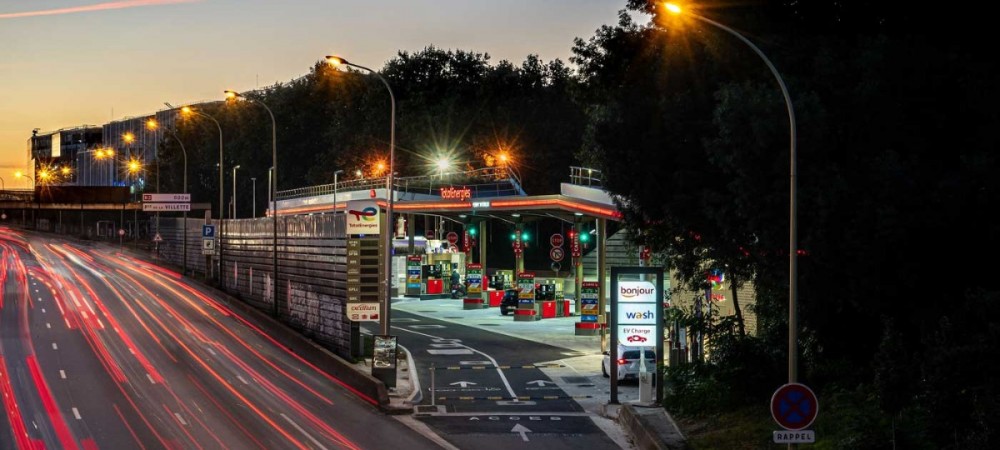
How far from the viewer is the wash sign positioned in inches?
1161

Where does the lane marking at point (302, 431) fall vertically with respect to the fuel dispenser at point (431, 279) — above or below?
below

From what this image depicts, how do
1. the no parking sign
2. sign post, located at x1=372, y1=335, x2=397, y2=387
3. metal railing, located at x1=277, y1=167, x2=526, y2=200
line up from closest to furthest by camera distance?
the no parking sign
sign post, located at x1=372, y1=335, x2=397, y2=387
metal railing, located at x1=277, y1=167, x2=526, y2=200

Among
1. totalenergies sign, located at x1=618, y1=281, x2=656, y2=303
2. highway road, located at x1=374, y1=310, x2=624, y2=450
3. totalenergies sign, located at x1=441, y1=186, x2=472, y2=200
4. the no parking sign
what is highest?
totalenergies sign, located at x1=441, y1=186, x2=472, y2=200

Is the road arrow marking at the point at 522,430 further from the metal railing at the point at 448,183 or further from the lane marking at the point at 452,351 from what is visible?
the metal railing at the point at 448,183

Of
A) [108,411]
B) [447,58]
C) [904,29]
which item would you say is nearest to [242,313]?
[108,411]

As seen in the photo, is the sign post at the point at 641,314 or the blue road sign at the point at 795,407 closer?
the blue road sign at the point at 795,407

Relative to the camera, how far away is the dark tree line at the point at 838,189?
1861 cm

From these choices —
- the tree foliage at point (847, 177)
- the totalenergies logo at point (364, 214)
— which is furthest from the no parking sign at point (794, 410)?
the totalenergies logo at point (364, 214)

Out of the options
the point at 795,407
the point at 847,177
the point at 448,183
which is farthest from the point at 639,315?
the point at 448,183

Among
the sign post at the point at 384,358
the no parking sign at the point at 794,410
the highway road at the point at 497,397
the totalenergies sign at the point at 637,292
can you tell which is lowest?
the highway road at the point at 497,397

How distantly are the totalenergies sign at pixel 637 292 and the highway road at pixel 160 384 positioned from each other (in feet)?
23.6

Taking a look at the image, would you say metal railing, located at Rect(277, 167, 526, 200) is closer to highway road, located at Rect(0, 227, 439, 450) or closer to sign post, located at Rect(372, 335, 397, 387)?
highway road, located at Rect(0, 227, 439, 450)

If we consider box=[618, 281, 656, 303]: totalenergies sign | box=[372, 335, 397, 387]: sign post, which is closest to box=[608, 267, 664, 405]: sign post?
box=[618, 281, 656, 303]: totalenergies sign

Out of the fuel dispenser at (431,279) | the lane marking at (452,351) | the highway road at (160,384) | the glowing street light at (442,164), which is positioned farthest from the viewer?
the glowing street light at (442,164)
